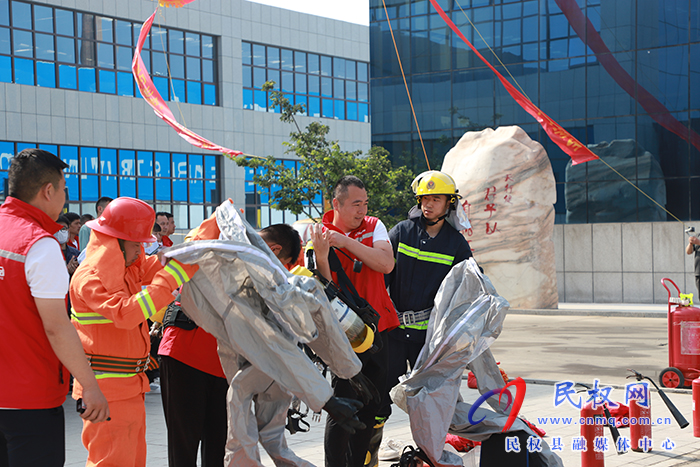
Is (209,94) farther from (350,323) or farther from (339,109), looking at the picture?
(350,323)

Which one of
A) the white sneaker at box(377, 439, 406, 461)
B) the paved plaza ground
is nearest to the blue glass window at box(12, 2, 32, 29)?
the paved plaza ground

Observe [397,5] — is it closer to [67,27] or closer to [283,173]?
[283,173]

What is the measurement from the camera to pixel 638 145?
2369 cm

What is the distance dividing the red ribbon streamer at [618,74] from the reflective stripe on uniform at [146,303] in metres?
22.6

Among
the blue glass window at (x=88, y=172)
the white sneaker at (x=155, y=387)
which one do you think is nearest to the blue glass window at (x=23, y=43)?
the blue glass window at (x=88, y=172)

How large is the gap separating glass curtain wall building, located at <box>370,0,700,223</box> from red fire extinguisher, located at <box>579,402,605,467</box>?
1945 centimetres

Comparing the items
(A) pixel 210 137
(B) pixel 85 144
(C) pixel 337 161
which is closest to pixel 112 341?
(C) pixel 337 161

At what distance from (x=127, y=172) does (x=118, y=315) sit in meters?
31.3

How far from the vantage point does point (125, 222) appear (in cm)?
361

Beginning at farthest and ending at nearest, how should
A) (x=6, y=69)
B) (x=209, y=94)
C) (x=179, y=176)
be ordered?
(x=209, y=94) < (x=179, y=176) < (x=6, y=69)

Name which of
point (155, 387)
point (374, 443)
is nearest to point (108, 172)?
point (155, 387)

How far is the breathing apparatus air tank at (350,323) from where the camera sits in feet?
13.0

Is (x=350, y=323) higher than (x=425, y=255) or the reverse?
the reverse

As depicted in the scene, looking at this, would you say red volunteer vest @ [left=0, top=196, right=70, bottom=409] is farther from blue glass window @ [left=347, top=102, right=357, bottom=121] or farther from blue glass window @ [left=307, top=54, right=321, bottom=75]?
blue glass window @ [left=347, top=102, right=357, bottom=121]
